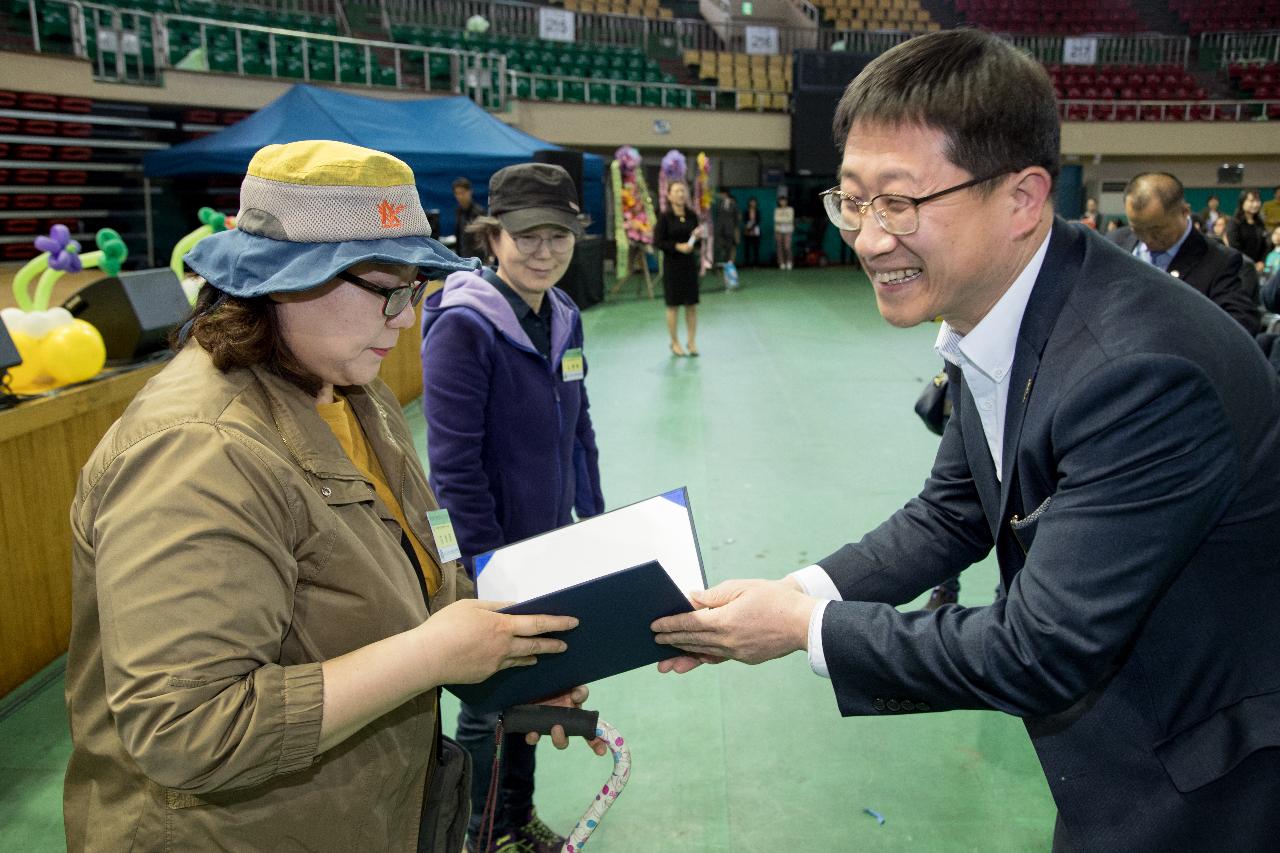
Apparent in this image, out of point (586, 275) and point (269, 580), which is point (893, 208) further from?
point (586, 275)

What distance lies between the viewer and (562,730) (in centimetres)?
159

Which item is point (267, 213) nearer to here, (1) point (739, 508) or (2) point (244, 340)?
(2) point (244, 340)

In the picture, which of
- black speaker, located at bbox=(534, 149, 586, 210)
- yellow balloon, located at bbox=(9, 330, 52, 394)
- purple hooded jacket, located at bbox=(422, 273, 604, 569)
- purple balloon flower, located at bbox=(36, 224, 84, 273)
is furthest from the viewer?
black speaker, located at bbox=(534, 149, 586, 210)

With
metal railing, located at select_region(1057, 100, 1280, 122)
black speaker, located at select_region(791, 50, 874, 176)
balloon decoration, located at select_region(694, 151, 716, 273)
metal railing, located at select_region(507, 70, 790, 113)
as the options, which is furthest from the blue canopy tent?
metal railing, located at select_region(1057, 100, 1280, 122)

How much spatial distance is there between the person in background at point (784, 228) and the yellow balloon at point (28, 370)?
16515 millimetres

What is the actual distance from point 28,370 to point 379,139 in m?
7.32

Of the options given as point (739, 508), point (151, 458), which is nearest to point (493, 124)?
point (739, 508)

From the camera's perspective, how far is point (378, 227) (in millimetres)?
1242

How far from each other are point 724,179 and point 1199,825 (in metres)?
20.7

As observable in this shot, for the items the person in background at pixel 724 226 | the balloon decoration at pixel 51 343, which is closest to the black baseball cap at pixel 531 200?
the balloon decoration at pixel 51 343

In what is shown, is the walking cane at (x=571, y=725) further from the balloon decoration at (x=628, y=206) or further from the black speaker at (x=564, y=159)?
the balloon decoration at (x=628, y=206)

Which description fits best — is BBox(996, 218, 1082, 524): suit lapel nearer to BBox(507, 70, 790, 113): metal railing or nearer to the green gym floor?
the green gym floor

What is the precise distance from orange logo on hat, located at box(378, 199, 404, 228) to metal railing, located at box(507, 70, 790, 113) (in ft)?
50.4

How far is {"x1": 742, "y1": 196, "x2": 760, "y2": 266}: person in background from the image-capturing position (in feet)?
65.1
